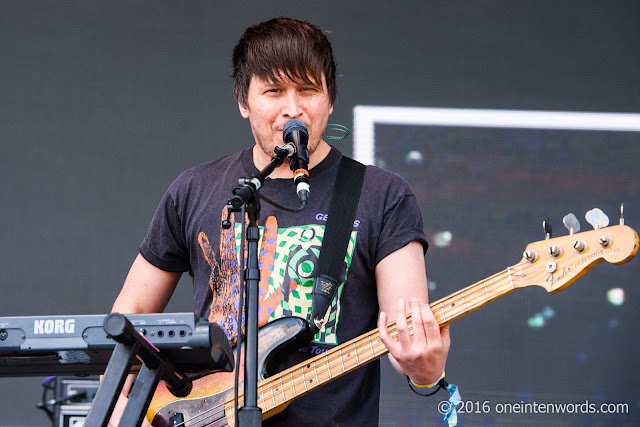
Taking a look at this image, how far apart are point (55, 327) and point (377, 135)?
10.3ft

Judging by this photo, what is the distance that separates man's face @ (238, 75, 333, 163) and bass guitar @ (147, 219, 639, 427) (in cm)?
56

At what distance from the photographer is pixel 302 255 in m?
2.23

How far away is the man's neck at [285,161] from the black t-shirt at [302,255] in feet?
0.06

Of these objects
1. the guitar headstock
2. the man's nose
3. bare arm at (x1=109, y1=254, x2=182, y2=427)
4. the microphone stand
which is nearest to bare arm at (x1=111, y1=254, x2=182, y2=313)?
bare arm at (x1=109, y1=254, x2=182, y2=427)

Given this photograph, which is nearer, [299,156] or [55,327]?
[55,327]

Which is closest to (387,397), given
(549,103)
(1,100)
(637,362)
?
(637,362)

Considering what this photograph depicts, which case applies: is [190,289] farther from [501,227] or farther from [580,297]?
[580,297]

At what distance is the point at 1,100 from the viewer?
460 centimetres

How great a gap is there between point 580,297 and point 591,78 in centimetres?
132

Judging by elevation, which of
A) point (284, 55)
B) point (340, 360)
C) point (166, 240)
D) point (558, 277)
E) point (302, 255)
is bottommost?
point (340, 360)

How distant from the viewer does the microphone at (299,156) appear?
1796 millimetres

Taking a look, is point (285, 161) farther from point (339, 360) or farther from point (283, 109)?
point (339, 360)

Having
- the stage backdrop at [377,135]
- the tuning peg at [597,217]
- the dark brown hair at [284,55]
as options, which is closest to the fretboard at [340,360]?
the tuning peg at [597,217]

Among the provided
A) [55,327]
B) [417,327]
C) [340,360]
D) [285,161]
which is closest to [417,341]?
[417,327]
